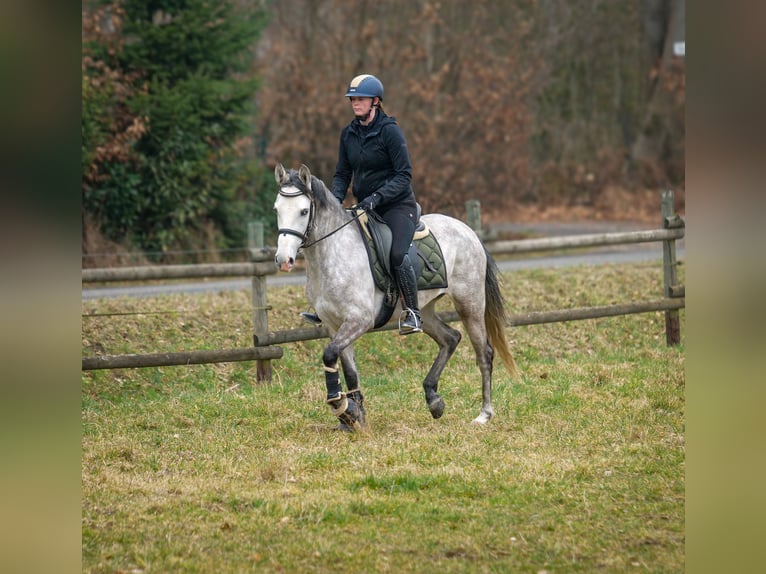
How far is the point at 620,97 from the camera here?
35375 mm

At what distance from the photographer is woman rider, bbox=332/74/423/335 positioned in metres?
8.41

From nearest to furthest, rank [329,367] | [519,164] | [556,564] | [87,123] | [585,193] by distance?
[556,564] → [329,367] → [87,123] → [519,164] → [585,193]

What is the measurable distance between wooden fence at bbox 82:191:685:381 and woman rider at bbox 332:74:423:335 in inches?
69.7

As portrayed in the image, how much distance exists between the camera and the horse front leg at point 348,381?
26.6 feet

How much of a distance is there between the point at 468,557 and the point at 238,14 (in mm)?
18102

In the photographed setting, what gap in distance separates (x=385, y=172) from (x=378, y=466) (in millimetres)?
2777

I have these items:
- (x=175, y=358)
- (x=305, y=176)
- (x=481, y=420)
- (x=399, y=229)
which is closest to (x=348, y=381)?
(x=481, y=420)

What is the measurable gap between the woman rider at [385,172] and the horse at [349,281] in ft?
0.93

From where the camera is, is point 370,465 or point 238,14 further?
point 238,14

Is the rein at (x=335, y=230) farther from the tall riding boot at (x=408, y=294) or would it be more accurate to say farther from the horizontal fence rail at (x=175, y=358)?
the horizontal fence rail at (x=175, y=358)

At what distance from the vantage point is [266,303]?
472 inches
